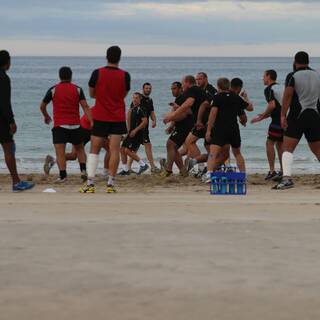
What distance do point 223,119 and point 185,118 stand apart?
1130mm

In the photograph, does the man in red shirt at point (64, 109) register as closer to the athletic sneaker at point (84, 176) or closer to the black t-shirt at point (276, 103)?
the athletic sneaker at point (84, 176)

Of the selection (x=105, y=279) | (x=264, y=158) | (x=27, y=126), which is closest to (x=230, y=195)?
(x=105, y=279)

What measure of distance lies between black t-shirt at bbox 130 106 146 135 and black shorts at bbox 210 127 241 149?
320 cm

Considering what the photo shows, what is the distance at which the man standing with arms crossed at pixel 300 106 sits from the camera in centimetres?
1120

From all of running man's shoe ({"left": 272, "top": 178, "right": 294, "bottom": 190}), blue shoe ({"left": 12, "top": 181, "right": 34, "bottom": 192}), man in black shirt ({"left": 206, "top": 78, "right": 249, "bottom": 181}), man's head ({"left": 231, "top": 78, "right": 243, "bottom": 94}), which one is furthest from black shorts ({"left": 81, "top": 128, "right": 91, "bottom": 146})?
running man's shoe ({"left": 272, "top": 178, "right": 294, "bottom": 190})

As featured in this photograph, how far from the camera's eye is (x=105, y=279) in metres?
6.31

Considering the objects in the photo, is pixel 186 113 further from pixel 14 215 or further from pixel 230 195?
pixel 14 215

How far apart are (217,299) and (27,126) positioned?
28.4m

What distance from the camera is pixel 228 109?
12367 millimetres

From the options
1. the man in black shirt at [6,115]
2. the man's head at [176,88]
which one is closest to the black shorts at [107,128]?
the man in black shirt at [6,115]

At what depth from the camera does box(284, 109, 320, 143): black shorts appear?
448 inches

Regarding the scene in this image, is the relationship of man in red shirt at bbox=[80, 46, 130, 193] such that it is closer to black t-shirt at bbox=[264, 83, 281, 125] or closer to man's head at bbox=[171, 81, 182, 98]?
black t-shirt at bbox=[264, 83, 281, 125]

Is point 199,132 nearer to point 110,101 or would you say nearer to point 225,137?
point 225,137

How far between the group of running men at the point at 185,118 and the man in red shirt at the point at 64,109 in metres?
0.01
